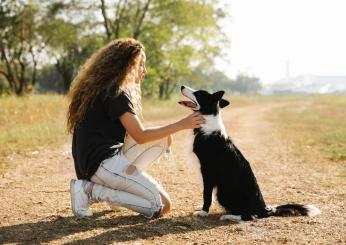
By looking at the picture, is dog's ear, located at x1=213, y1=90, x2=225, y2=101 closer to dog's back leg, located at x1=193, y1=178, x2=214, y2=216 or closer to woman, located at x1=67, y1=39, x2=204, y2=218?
woman, located at x1=67, y1=39, x2=204, y2=218

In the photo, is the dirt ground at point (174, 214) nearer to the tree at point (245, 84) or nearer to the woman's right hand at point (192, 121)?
the woman's right hand at point (192, 121)

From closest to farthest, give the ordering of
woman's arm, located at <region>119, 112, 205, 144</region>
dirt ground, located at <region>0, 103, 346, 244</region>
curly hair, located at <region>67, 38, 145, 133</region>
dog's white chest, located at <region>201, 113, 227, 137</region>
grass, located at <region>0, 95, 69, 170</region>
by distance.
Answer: dirt ground, located at <region>0, 103, 346, 244</region> → woman's arm, located at <region>119, 112, 205, 144</region> → curly hair, located at <region>67, 38, 145, 133</region> → dog's white chest, located at <region>201, 113, 227, 137</region> → grass, located at <region>0, 95, 69, 170</region>

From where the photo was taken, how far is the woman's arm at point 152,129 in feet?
15.4

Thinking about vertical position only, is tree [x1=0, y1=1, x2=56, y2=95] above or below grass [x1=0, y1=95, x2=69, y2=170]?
above

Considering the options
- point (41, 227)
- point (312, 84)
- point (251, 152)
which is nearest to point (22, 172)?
point (41, 227)

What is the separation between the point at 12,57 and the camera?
38.4 metres

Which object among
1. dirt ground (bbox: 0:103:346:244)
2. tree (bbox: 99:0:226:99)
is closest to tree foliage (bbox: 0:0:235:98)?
tree (bbox: 99:0:226:99)

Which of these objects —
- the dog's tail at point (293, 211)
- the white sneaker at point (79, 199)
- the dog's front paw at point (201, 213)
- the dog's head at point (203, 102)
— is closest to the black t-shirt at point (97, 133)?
the white sneaker at point (79, 199)

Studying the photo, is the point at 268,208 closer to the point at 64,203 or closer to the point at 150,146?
the point at 150,146

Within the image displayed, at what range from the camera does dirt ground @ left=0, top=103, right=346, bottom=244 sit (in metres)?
4.31

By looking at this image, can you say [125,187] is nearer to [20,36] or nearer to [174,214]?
[174,214]

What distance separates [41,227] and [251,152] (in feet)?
21.7

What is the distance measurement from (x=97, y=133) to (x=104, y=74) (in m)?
0.60

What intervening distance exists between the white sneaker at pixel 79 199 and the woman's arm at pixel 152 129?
2.52 ft
